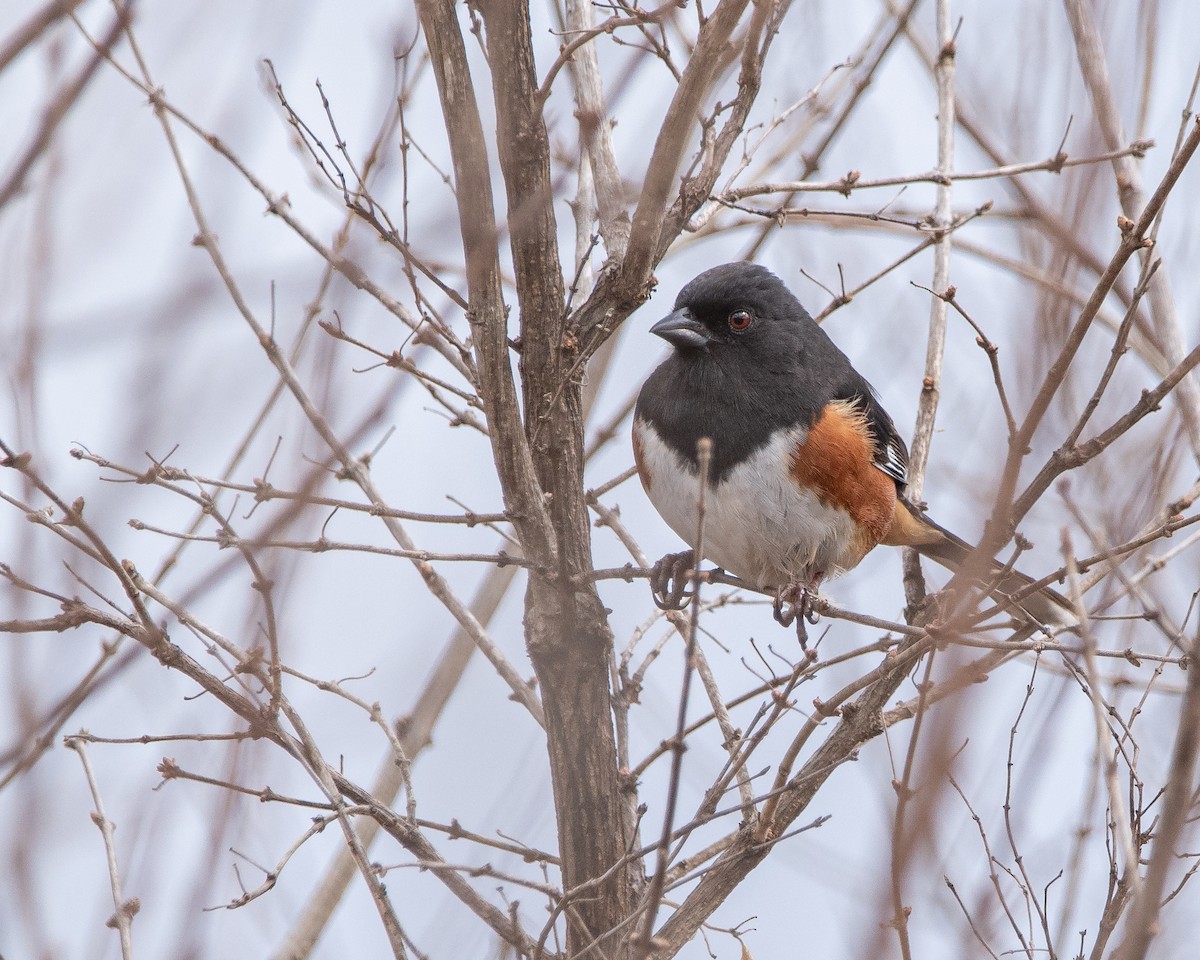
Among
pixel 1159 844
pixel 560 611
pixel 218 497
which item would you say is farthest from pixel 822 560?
pixel 1159 844

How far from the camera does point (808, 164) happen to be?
3170 millimetres

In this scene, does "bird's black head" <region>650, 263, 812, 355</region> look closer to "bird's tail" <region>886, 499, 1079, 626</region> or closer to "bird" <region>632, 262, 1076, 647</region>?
"bird" <region>632, 262, 1076, 647</region>

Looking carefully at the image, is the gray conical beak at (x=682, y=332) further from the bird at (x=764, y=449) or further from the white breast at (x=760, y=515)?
the white breast at (x=760, y=515)

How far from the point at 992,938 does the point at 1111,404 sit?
979 mm

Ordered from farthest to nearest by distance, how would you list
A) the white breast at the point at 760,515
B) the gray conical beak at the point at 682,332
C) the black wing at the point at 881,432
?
the black wing at the point at 881,432, the gray conical beak at the point at 682,332, the white breast at the point at 760,515

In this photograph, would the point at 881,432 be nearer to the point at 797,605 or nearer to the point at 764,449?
the point at 764,449

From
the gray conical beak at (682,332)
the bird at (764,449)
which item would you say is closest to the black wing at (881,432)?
the bird at (764,449)

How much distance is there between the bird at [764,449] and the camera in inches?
115

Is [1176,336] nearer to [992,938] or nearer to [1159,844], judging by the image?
[992,938]

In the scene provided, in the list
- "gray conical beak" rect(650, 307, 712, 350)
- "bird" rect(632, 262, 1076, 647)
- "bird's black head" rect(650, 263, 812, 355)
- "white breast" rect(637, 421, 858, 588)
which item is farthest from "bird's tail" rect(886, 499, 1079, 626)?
"gray conical beak" rect(650, 307, 712, 350)

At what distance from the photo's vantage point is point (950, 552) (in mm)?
3592

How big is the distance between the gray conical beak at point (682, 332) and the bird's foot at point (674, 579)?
528 mm

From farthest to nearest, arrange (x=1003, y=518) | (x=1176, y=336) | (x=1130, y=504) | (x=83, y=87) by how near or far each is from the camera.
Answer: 1. (x=1176, y=336)
2. (x=1130, y=504)
3. (x=1003, y=518)
4. (x=83, y=87)

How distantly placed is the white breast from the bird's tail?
1.22 ft
